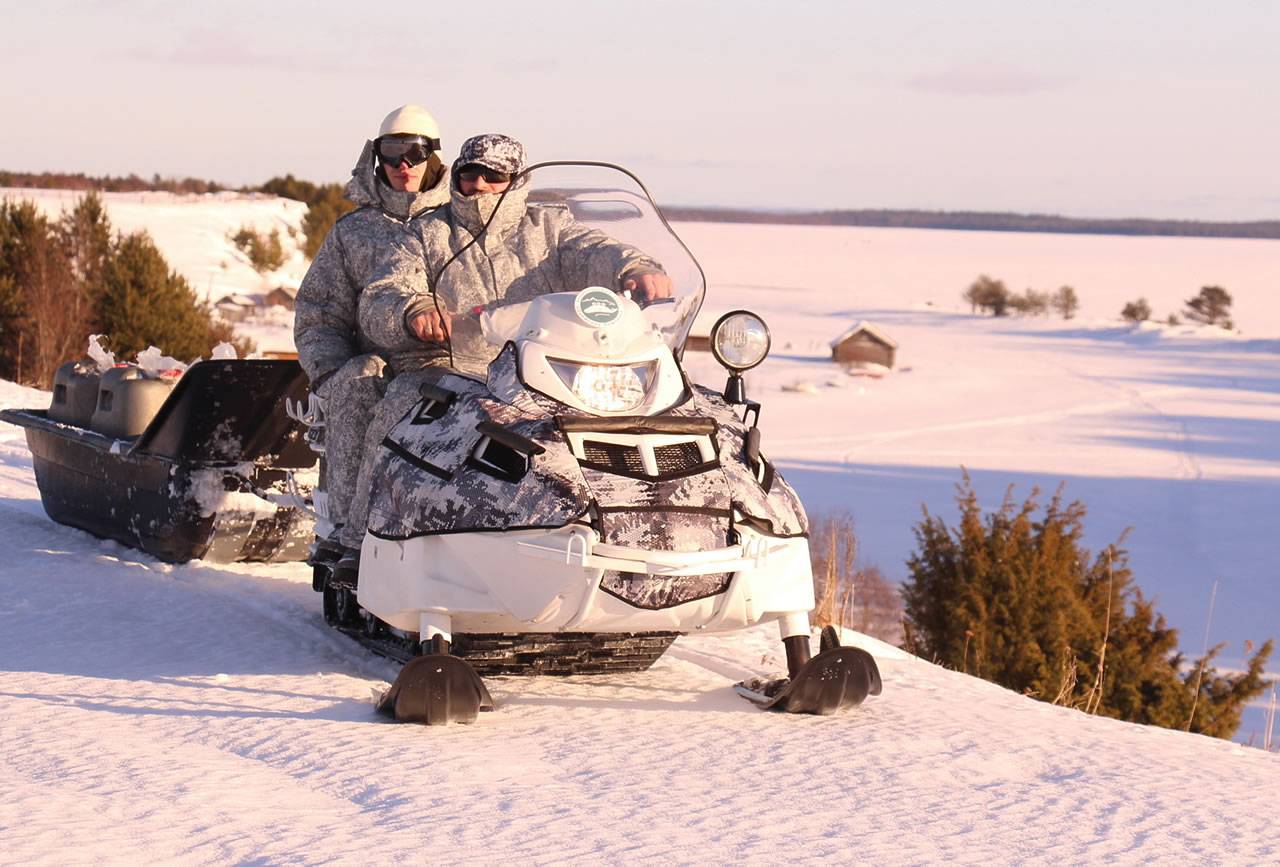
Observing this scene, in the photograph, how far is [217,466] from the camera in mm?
7754

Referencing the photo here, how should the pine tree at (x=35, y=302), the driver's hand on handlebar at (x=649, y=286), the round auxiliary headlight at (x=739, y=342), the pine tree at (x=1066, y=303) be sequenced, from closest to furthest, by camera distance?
the round auxiliary headlight at (x=739, y=342)
the driver's hand on handlebar at (x=649, y=286)
the pine tree at (x=35, y=302)
the pine tree at (x=1066, y=303)

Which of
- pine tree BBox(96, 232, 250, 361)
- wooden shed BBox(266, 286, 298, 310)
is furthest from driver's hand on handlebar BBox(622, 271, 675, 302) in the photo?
wooden shed BBox(266, 286, 298, 310)

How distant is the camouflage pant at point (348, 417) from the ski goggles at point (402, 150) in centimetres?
83

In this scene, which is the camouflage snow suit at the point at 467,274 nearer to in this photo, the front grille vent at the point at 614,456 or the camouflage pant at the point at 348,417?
the camouflage pant at the point at 348,417

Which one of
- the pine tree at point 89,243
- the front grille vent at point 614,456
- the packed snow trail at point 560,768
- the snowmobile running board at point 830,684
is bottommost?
the packed snow trail at point 560,768

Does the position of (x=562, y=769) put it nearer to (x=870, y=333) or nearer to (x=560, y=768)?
(x=560, y=768)

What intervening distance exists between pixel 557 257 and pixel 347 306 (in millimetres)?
1087

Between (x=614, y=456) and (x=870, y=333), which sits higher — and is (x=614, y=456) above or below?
below

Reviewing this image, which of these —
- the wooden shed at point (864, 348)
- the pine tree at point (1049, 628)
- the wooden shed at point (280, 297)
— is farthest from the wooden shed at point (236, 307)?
the pine tree at point (1049, 628)

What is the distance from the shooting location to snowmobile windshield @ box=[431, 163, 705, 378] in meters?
5.79

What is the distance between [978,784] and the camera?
4637 millimetres

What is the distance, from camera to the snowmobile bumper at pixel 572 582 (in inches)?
189

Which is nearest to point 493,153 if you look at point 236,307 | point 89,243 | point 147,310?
point 147,310

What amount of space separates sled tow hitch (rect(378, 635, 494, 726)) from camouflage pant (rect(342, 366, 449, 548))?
0.93 metres
